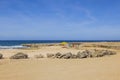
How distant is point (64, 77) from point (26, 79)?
1.14m

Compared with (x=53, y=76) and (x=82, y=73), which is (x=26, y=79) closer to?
(x=53, y=76)

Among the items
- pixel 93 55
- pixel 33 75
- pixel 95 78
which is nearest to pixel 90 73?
Result: pixel 95 78

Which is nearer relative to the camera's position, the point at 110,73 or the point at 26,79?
the point at 26,79

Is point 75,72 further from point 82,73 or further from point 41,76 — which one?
point 41,76

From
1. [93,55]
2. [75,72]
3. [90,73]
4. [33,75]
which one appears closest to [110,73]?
[90,73]

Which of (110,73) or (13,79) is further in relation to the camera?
(110,73)

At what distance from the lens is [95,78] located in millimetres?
6832

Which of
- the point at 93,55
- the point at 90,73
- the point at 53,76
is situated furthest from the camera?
the point at 93,55

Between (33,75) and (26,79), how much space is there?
2.17 ft

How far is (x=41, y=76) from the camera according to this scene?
7.18m

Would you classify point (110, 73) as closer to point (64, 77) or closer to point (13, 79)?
point (64, 77)

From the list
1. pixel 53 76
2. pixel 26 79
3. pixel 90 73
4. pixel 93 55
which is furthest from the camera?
pixel 93 55

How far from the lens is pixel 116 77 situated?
22.7 feet

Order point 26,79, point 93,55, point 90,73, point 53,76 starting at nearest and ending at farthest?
point 26,79
point 53,76
point 90,73
point 93,55
